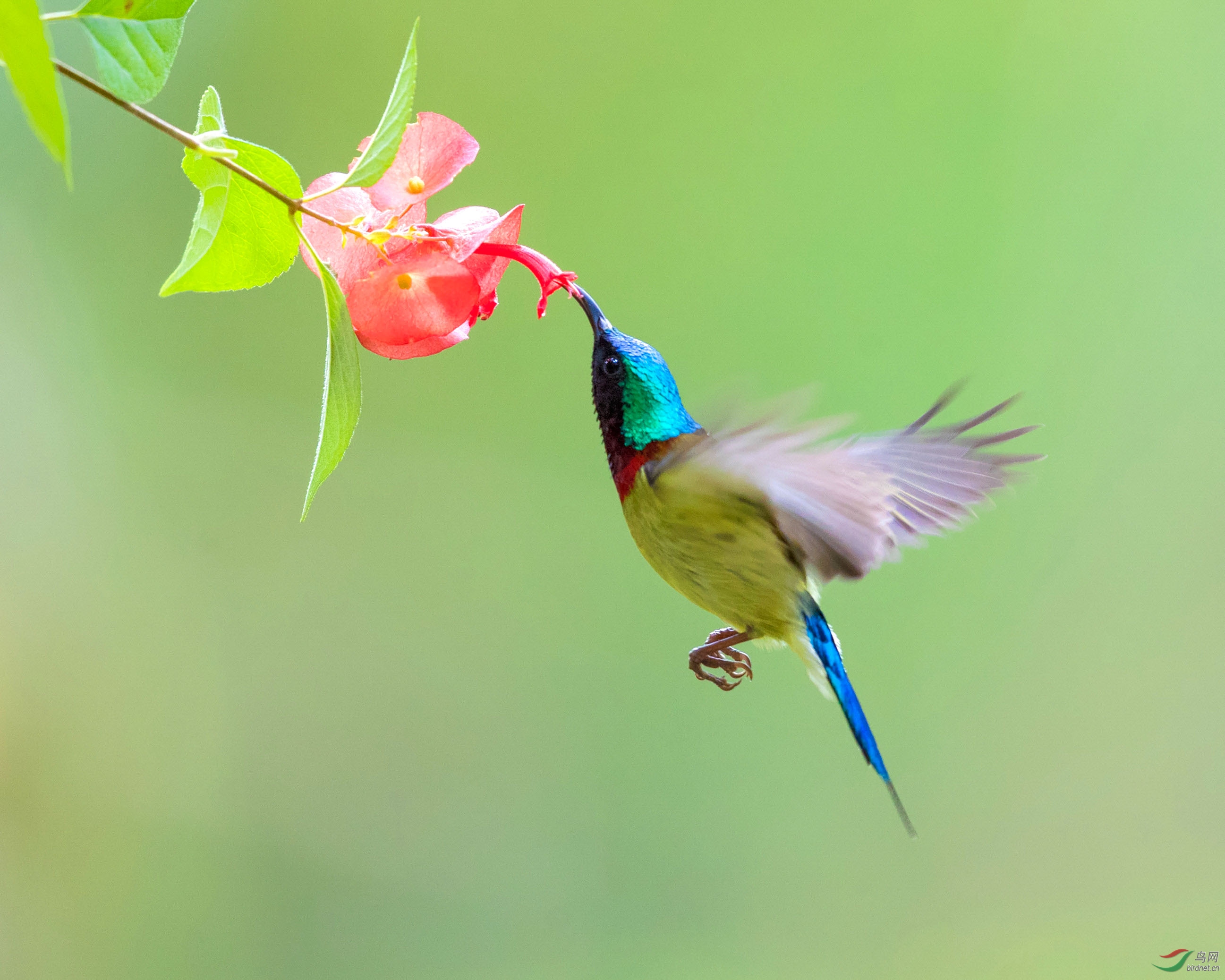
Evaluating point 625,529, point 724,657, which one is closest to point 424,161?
point 724,657

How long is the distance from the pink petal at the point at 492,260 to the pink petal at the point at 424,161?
0.04 metres

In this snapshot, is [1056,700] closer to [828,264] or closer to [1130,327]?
[1130,327]

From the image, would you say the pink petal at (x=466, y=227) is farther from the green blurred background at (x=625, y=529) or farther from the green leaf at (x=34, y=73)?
the green blurred background at (x=625, y=529)

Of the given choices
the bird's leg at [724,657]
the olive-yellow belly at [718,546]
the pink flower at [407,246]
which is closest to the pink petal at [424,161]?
the pink flower at [407,246]

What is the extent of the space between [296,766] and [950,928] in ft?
4.73

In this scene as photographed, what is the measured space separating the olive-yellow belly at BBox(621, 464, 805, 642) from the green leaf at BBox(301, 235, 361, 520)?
0.28 m

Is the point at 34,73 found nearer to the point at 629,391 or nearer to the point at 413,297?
the point at 413,297

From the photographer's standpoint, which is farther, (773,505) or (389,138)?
(773,505)

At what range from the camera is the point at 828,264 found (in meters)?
2.25

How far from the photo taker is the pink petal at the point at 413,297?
0.58m

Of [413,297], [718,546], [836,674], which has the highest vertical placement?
[413,297]

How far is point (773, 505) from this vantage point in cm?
76

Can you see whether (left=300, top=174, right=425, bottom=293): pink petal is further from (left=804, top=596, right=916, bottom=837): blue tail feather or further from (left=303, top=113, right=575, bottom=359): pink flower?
(left=804, top=596, right=916, bottom=837): blue tail feather

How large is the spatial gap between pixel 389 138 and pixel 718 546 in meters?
0.44
